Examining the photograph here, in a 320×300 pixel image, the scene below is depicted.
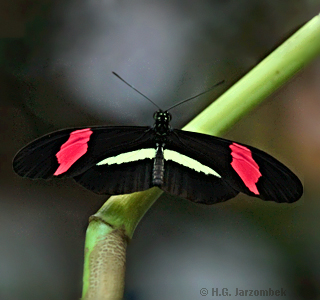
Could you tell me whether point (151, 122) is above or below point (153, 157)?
above

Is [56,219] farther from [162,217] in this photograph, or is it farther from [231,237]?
[231,237]

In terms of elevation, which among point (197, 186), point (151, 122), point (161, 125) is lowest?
point (197, 186)

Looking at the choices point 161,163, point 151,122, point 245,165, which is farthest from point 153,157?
point 151,122

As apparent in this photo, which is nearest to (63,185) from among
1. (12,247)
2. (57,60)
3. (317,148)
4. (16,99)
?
(12,247)

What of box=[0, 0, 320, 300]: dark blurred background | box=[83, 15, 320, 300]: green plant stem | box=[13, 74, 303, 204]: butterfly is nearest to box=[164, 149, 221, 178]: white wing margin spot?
box=[13, 74, 303, 204]: butterfly

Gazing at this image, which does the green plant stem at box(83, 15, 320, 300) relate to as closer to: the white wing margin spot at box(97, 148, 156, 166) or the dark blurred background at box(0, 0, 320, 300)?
the white wing margin spot at box(97, 148, 156, 166)

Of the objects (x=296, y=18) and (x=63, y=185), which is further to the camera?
(x=296, y=18)

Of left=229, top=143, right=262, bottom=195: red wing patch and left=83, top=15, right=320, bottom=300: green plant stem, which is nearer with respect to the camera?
left=83, top=15, right=320, bottom=300: green plant stem

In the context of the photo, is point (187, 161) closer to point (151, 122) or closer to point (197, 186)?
point (197, 186)
